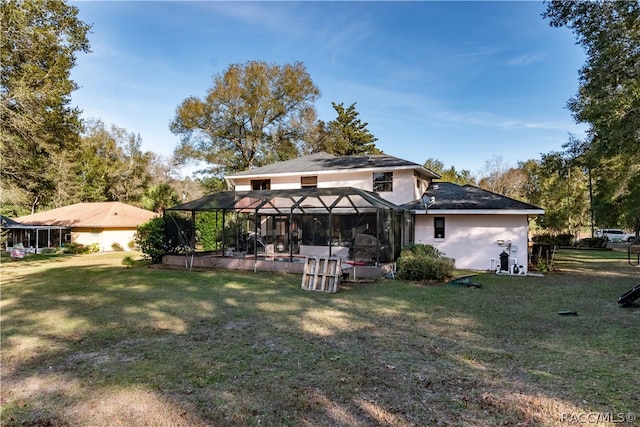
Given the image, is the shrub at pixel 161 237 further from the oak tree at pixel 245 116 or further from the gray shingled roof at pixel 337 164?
the oak tree at pixel 245 116

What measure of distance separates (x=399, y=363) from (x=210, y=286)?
7411mm

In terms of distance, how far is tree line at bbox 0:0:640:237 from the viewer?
11875 mm

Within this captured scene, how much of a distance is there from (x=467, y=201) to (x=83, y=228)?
26.8 m

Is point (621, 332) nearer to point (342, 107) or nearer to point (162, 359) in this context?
point (162, 359)

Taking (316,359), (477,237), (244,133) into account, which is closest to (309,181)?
(477,237)

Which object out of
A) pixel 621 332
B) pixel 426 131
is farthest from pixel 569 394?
pixel 426 131

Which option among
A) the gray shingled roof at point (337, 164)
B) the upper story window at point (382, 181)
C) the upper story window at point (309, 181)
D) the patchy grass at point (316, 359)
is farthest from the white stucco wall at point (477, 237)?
the upper story window at point (309, 181)

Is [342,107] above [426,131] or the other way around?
above

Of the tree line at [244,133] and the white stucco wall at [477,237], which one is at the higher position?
the tree line at [244,133]

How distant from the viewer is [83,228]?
2675 centimetres

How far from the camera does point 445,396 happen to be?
3803 mm

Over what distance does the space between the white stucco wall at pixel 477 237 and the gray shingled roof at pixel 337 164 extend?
3.06 m

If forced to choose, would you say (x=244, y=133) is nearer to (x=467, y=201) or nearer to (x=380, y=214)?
(x=380, y=214)

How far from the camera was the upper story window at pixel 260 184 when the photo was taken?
68.8 ft
